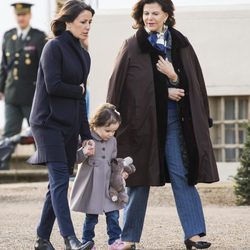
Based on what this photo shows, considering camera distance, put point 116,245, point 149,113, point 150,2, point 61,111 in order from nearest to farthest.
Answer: point 61,111 → point 116,245 → point 149,113 → point 150,2

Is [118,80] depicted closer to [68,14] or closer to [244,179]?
[68,14]

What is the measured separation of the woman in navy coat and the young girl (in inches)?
3.4

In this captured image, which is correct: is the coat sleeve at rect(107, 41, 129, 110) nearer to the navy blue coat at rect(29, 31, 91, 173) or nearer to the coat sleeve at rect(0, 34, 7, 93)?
the navy blue coat at rect(29, 31, 91, 173)

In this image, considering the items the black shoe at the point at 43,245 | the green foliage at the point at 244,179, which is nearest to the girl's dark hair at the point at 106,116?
the black shoe at the point at 43,245

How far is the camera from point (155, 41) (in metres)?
7.91

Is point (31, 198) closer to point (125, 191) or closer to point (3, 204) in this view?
point (3, 204)

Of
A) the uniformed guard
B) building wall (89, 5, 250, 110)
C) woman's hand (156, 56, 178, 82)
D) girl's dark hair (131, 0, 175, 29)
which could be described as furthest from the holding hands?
the uniformed guard

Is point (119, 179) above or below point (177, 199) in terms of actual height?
above

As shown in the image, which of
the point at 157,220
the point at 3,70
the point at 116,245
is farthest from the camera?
the point at 3,70

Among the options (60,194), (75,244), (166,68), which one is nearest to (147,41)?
(166,68)

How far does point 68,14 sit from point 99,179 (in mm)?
1030

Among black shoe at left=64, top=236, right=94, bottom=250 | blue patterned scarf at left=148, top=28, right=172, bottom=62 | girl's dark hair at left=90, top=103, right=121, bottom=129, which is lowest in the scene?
black shoe at left=64, top=236, right=94, bottom=250

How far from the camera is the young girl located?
7.60 meters

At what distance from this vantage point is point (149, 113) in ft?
25.6
